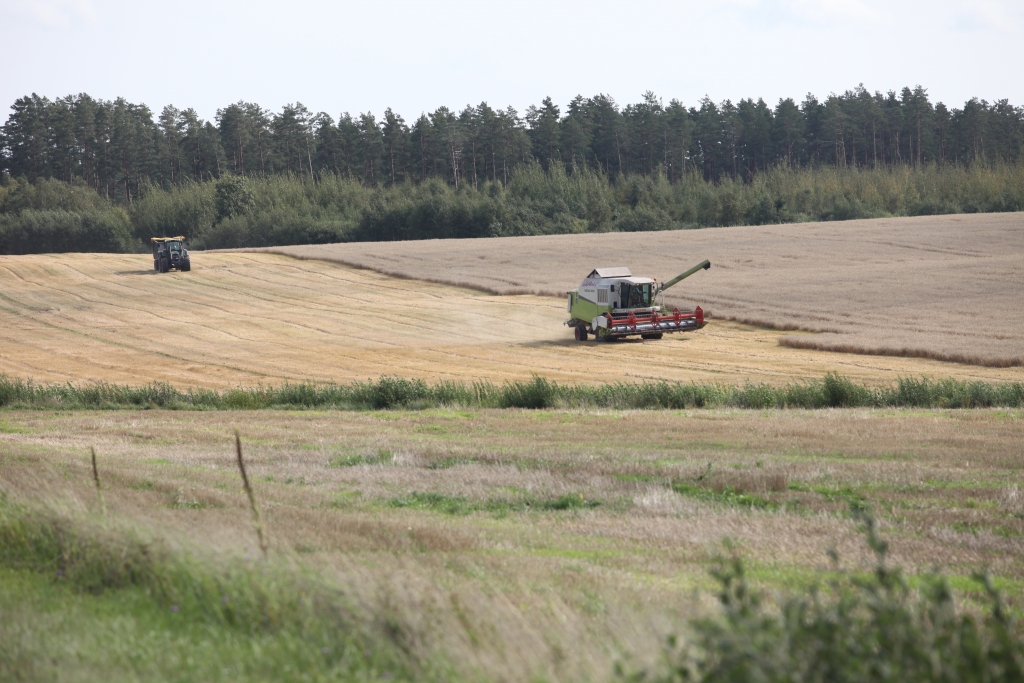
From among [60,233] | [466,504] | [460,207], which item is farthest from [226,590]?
[60,233]

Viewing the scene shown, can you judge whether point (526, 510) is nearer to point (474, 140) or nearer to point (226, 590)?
point (226, 590)

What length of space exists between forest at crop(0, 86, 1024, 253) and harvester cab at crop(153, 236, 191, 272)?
106ft

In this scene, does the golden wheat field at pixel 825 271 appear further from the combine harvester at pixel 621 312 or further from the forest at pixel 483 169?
Result: the forest at pixel 483 169

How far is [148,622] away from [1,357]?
3286cm

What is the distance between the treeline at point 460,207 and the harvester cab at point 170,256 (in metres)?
31.5

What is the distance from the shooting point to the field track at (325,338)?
96.6 feet

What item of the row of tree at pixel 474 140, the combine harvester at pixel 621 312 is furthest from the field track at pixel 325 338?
the row of tree at pixel 474 140

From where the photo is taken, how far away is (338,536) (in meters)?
7.76

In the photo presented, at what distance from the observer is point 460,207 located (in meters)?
89.6

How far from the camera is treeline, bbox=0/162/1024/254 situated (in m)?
89.4

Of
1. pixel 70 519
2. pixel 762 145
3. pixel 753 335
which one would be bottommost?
pixel 753 335

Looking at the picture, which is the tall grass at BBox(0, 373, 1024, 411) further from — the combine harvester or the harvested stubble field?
the combine harvester

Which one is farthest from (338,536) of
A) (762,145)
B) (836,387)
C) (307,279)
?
(762,145)

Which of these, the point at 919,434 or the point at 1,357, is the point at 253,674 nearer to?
the point at 919,434
